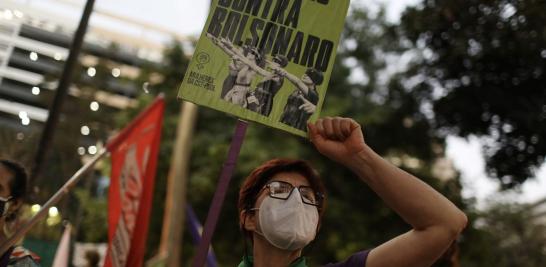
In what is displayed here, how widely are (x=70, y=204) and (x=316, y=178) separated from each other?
A: 4.24 m

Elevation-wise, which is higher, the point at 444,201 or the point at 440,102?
the point at 440,102

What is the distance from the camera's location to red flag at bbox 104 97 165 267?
3.82m

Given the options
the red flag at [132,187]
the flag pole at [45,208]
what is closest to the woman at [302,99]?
the flag pole at [45,208]

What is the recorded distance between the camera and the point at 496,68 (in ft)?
19.1

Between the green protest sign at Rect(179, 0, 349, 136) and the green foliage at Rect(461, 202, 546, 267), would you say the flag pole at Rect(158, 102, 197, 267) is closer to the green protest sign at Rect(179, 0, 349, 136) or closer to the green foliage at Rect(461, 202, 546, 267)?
the green protest sign at Rect(179, 0, 349, 136)

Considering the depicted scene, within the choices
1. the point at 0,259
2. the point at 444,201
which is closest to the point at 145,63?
the point at 0,259

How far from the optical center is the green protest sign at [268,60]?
2.21m

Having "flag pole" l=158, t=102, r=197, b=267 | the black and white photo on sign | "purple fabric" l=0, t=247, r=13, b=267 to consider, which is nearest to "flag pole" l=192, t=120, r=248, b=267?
the black and white photo on sign

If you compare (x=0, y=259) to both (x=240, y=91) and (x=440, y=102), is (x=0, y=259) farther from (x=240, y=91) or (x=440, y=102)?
(x=440, y=102)

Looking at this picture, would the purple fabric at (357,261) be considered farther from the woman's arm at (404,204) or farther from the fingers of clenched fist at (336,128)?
the fingers of clenched fist at (336,128)

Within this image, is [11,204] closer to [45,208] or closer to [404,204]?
[45,208]

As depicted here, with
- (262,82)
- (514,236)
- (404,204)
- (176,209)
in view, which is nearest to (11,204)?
(262,82)

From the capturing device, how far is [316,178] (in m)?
2.21

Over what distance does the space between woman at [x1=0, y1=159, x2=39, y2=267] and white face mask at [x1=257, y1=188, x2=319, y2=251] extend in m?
1.25
